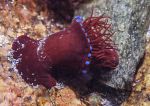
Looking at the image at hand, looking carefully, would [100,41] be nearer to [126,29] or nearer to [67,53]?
[67,53]

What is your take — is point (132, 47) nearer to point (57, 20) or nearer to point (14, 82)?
point (57, 20)

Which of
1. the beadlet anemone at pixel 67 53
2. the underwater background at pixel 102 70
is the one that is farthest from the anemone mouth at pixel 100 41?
the underwater background at pixel 102 70

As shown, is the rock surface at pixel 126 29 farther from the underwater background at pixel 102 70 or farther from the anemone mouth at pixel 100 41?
the anemone mouth at pixel 100 41

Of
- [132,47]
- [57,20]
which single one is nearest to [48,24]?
[57,20]

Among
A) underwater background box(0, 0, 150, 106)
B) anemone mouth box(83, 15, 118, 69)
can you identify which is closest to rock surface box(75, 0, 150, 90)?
underwater background box(0, 0, 150, 106)

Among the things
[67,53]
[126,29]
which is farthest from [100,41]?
[126,29]

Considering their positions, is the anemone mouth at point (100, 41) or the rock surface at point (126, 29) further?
the rock surface at point (126, 29)
